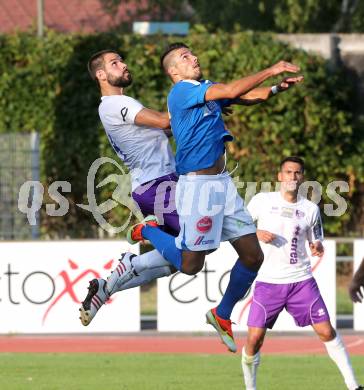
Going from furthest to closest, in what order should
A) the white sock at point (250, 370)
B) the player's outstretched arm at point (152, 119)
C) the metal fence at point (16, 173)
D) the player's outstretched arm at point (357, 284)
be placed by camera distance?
the metal fence at point (16, 173) → the white sock at point (250, 370) → the player's outstretched arm at point (152, 119) → the player's outstretched arm at point (357, 284)

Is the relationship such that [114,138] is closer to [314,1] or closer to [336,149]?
[336,149]

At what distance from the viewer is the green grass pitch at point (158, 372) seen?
13.4 meters

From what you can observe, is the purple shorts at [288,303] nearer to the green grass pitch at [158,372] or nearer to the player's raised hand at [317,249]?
the player's raised hand at [317,249]

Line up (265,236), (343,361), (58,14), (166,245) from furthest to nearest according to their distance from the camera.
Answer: (58,14), (265,236), (343,361), (166,245)

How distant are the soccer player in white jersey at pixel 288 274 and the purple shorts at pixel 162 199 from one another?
1.64 metres

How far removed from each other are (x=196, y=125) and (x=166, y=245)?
1.07 m

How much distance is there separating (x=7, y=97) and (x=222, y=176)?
12672mm

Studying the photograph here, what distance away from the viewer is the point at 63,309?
57.9 feet

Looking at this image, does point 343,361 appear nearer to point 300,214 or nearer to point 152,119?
point 300,214

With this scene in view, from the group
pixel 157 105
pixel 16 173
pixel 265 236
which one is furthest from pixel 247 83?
pixel 157 105

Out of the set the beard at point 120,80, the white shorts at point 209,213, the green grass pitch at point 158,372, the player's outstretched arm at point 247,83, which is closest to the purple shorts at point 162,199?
the white shorts at point 209,213

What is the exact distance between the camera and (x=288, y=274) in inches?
497

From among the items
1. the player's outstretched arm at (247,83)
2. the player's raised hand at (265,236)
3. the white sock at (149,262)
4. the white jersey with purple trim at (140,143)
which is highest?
the player's outstretched arm at (247,83)

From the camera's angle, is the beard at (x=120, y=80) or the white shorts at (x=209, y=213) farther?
the beard at (x=120, y=80)
